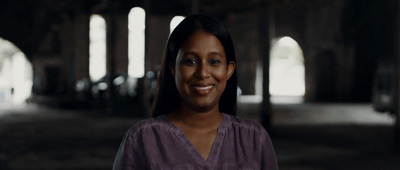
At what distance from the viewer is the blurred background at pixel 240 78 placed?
1051 cm

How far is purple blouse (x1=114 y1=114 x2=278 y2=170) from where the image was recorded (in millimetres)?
1814

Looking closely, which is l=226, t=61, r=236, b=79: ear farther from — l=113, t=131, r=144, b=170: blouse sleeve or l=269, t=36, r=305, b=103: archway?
l=269, t=36, r=305, b=103: archway

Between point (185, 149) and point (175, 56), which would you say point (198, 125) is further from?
point (175, 56)

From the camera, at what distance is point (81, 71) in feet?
131

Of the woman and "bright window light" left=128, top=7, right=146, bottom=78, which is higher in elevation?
"bright window light" left=128, top=7, right=146, bottom=78

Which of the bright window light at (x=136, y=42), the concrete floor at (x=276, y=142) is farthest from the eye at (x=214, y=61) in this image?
the bright window light at (x=136, y=42)

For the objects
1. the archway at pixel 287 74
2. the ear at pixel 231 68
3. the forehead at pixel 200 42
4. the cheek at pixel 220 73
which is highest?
the archway at pixel 287 74

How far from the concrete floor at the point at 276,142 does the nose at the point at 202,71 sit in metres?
6.67

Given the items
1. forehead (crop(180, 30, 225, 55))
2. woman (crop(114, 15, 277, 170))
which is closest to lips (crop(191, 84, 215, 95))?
woman (crop(114, 15, 277, 170))

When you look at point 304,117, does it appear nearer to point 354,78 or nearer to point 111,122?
point 111,122

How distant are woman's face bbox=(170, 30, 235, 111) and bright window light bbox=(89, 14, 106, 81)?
3745 centimetres

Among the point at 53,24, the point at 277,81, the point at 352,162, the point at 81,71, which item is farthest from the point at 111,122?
the point at 277,81

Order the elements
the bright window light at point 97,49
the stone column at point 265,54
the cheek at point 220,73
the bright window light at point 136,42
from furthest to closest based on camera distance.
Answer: the bright window light at point 97,49, the bright window light at point 136,42, the stone column at point 265,54, the cheek at point 220,73

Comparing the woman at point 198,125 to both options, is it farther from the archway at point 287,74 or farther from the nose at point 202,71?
the archway at point 287,74
